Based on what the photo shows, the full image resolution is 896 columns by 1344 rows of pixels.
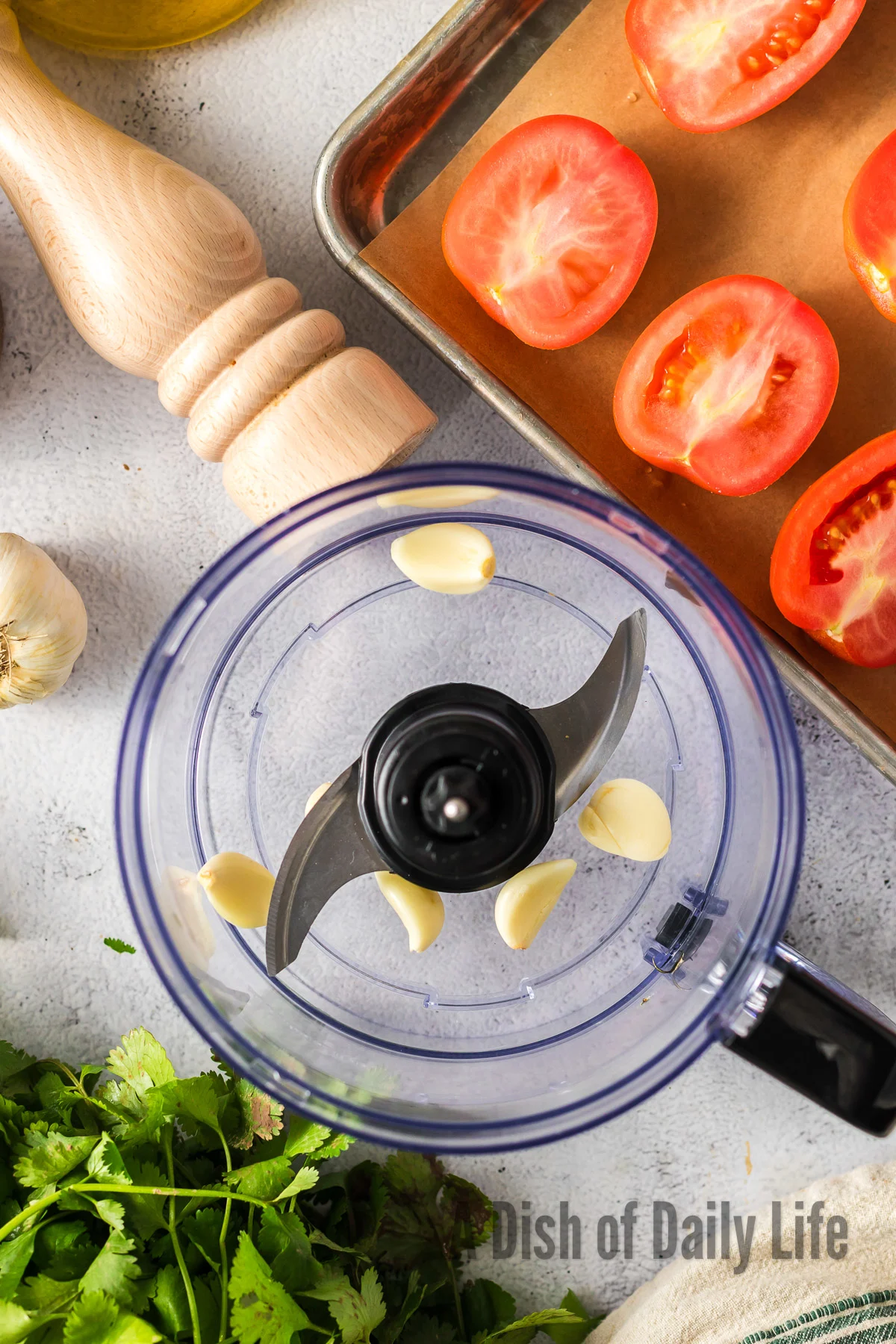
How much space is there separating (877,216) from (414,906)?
20.3 inches

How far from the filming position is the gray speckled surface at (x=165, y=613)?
76cm

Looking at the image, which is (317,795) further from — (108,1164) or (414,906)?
(108,1164)

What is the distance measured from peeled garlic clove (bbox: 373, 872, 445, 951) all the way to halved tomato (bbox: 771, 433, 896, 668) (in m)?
0.30

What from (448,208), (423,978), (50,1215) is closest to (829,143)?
(448,208)

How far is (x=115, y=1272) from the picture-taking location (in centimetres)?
68

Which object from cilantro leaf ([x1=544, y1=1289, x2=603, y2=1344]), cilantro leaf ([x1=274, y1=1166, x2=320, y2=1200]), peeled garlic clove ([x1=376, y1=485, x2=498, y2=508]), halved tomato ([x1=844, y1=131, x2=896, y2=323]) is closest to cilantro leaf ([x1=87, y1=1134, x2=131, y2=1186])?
cilantro leaf ([x1=274, y1=1166, x2=320, y2=1200])

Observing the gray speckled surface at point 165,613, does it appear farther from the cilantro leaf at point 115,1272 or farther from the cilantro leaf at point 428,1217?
the cilantro leaf at point 115,1272

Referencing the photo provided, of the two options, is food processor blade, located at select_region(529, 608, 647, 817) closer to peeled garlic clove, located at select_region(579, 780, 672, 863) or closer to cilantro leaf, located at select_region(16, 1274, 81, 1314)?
peeled garlic clove, located at select_region(579, 780, 672, 863)

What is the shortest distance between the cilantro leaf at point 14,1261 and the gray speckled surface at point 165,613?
5.4 inches

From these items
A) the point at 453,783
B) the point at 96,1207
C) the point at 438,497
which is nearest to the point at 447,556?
the point at 438,497

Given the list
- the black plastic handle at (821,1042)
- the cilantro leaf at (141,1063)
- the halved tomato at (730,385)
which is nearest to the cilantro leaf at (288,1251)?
the cilantro leaf at (141,1063)

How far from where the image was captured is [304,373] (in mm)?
676

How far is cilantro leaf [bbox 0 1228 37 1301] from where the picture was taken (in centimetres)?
67

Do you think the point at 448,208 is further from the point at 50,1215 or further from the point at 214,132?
the point at 50,1215
